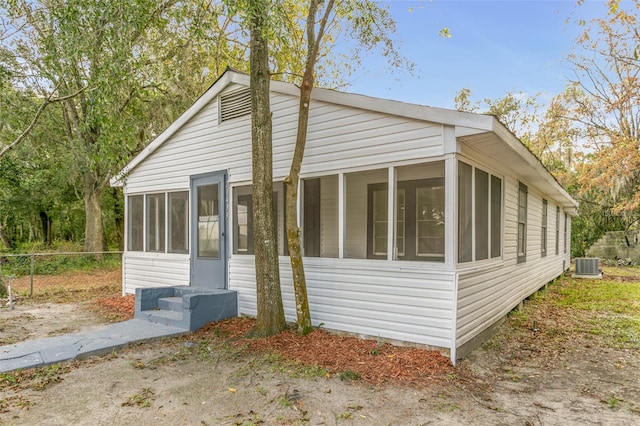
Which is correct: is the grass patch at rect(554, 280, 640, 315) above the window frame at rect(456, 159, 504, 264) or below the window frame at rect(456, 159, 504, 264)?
below

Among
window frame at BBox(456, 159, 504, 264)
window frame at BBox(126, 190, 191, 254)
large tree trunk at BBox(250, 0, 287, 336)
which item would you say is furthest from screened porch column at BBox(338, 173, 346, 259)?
window frame at BBox(126, 190, 191, 254)

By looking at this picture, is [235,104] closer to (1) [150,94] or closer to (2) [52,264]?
(1) [150,94]

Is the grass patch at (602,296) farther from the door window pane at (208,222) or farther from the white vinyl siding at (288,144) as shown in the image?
the door window pane at (208,222)

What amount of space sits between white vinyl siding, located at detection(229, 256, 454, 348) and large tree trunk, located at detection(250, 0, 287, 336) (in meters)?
0.57

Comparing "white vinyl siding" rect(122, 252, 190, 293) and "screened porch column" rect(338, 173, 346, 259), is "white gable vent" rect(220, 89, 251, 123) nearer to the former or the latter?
"screened porch column" rect(338, 173, 346, 259)

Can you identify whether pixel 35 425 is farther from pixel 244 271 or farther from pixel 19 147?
pixel 19 147

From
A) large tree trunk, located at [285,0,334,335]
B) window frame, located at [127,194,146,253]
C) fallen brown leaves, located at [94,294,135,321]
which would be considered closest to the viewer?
large tree trunk, located at [285,0,334,335]

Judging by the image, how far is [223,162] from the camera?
22.1ft

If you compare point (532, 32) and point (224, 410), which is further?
point (532, 32)

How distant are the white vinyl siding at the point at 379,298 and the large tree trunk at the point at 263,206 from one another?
0.57 m

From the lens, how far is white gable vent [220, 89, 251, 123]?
639cm

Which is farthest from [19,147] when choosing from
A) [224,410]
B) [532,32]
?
[532,32]

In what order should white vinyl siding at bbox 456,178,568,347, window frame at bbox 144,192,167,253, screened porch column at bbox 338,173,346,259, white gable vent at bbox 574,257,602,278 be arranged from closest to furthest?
white vinyl siding at bbox 456,178,568,347 < screened porch column at bbox 338,173,346,259 < window frame at bbox 144,192,167,253 < white gable vent at bbox 574,257,602,278

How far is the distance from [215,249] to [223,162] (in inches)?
59.2
